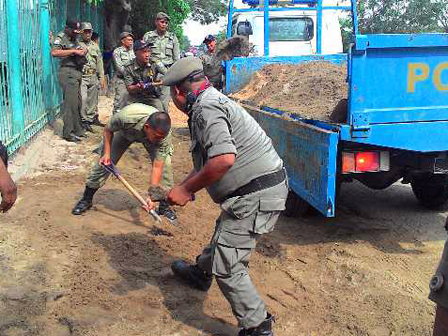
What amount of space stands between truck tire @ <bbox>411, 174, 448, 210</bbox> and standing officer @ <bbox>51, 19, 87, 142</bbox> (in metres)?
4.91

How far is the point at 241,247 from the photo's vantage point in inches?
115

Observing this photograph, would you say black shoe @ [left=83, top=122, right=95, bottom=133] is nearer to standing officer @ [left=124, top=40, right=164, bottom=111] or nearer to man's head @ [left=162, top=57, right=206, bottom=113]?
standing officer @ [left=124, top=40, right=164, bottom=111]

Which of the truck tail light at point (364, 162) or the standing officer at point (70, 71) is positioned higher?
the standing officer at point (70, 71)

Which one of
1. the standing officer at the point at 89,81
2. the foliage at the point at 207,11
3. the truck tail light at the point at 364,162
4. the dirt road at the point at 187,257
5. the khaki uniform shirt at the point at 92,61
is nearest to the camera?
the dirt road at the point at 187,257

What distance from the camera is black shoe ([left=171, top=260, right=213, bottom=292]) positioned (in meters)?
3.59

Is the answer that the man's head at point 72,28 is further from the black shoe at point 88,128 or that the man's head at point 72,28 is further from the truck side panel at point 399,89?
the truck side panel at point 399,89

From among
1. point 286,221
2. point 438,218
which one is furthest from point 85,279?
point 438,218

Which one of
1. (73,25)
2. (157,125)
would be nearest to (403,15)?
(73,25)

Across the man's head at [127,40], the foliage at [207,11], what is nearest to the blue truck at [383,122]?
the man's head at [127,40]

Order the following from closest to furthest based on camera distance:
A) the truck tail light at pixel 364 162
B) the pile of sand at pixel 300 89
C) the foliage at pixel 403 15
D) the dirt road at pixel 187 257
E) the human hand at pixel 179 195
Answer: the human hand at pixel 179 195
the dirt road at pixel 187 257
the truck tail light at pixel 364 162
the pile of sand at pixel 300 89
the foliage at pixel 403 15

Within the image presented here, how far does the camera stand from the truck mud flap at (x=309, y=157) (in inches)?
159

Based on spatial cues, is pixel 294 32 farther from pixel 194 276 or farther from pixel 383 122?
pixel 194 276

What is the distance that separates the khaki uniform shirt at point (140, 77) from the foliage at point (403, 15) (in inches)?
916

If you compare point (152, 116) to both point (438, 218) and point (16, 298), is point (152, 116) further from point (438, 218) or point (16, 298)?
point (438, 218)
